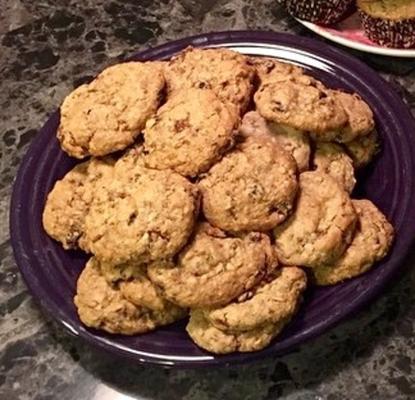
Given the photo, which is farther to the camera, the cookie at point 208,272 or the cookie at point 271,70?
the cookie at point 271,70

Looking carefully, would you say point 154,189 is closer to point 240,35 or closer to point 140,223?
point 140,223

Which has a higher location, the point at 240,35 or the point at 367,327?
the point at 240,35

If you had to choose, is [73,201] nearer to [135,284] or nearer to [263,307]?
[135,284]

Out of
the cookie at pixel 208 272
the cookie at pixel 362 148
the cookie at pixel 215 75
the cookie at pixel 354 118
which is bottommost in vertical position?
the cookie at pixel 208 272

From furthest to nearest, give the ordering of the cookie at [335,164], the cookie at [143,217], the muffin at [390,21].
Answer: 1. the muffin at [390,21]
2. the cookie at [335,164]
3. the cookie at [143,217]

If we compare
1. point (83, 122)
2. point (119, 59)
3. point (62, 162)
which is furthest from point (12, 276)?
point (119, 59)

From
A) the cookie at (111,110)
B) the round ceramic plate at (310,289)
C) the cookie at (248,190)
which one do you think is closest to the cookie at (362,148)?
the round ceramic plate at (310,289)

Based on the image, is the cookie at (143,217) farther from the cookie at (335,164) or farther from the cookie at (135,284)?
the cookie at (335,164)
